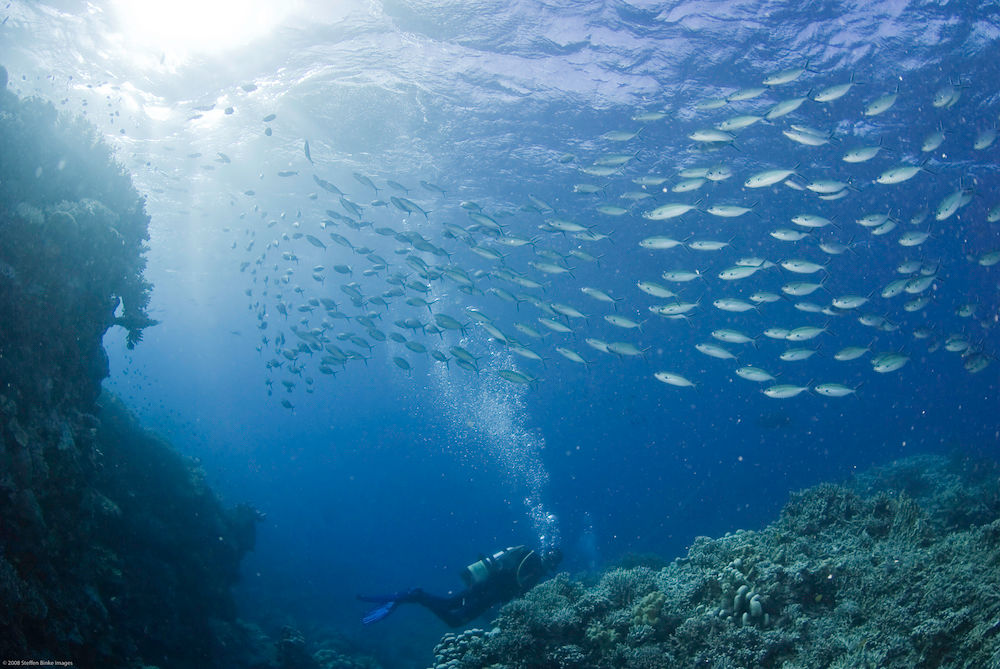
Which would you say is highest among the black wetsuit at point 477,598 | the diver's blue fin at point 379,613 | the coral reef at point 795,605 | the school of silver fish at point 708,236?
the school of silver fish at point 708,236

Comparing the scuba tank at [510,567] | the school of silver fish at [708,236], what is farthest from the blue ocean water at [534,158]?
the scuba tank at [510,567]

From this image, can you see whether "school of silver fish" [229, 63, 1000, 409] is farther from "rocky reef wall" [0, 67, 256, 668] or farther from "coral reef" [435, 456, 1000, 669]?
"rocky reef wall" [0, 67, 256, 668]

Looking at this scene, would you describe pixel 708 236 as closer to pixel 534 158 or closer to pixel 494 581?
pixel 534 158

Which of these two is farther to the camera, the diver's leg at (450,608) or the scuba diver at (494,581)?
the diver's leg at (450,608)

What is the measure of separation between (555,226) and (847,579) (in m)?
9.00

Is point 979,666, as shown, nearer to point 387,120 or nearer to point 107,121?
point 387,120

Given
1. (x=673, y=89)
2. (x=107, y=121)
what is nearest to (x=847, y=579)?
(x=673, y=89)

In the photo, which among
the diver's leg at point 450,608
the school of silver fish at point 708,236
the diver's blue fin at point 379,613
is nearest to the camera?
the school of silver fish at point 708,236

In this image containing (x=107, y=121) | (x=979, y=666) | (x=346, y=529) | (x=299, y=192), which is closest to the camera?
(x=979, y=666)

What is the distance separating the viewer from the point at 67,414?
7305 mm

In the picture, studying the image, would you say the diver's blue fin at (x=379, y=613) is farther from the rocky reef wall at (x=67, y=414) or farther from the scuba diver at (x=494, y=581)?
the rocky reef wall at (x=67, y=414)

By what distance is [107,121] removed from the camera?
2272 centimetres

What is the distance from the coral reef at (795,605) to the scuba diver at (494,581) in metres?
3.16

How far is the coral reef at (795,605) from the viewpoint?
14.1 ft
